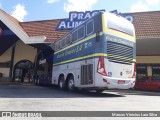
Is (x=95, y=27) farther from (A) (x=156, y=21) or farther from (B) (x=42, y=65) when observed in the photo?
(A) (x=156, y=21)

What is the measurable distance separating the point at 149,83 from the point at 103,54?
8138mm

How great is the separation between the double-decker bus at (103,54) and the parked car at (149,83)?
5.81m

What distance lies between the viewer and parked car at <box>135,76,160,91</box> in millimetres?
17753

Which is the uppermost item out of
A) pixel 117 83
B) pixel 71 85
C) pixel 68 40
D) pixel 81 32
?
pixel 81 32

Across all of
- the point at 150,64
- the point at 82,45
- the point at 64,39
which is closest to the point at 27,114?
the point at 82,45

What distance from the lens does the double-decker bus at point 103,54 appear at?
11.5 m

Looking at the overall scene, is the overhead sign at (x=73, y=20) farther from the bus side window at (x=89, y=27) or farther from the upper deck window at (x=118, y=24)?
the bus side window at (x=89, y=27)

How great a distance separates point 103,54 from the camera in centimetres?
1149

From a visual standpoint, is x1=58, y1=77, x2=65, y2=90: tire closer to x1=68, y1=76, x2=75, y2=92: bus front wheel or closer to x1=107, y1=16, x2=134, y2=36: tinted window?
x1=68, y1=76, x2=75, y2=92: bus front wheel

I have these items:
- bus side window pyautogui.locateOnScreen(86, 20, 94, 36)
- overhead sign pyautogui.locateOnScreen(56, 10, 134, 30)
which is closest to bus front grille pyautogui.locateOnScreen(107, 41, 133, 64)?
bus side window pyautogui.locateOnScreen(86, 20, 94, 36)

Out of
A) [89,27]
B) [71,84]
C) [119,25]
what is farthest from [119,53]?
[71,84]

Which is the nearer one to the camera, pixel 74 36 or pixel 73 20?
pixel 74 36

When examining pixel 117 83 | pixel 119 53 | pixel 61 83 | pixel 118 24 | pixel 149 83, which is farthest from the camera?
pixel 149 83

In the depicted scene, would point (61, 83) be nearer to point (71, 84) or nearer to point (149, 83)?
point (71, 84)
